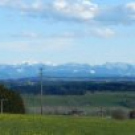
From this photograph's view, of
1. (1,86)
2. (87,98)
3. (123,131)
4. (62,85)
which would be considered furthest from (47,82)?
(123,131)

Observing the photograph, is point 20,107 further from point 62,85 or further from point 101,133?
point 62,85

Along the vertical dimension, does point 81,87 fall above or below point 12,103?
above

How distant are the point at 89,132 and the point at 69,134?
176 centimetres

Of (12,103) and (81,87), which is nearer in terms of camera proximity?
(12,103)

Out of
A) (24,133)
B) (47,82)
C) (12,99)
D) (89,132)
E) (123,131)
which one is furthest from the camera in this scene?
(47,82)

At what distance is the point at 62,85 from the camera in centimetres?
14112

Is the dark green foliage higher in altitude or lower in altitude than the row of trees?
lower

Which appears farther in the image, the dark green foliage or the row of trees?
the row of trees

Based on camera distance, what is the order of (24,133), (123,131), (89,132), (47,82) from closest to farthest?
1. (24,133)
2. (89,132)
3. (123,131)
4. (47,82)

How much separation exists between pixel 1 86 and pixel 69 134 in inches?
1466

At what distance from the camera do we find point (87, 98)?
4136 inches

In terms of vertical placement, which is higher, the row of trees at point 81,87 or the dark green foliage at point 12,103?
the row of trees at point 81,87

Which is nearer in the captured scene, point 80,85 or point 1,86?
point 1,86

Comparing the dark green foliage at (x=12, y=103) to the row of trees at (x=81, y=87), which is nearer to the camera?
the dark green foliage at (x=12, y=103)
